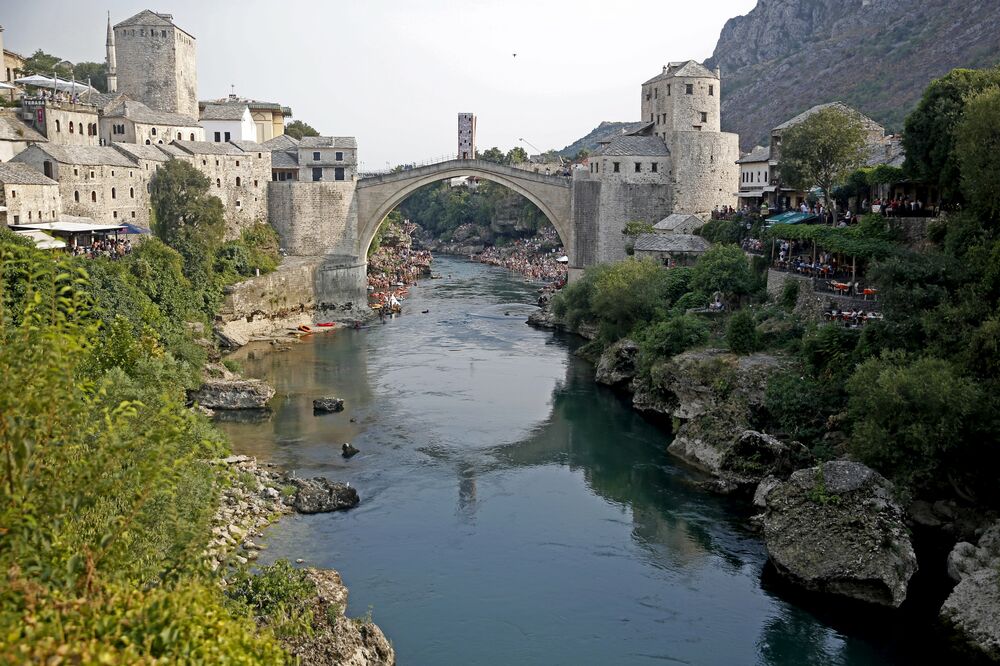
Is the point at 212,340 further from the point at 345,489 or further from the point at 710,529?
Answer: the point at 710,529

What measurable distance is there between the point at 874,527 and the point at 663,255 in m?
21.5

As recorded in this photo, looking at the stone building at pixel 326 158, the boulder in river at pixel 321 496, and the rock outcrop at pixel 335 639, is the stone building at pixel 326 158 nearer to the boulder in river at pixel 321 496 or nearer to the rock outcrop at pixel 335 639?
the boulder in river at pixel 321 496

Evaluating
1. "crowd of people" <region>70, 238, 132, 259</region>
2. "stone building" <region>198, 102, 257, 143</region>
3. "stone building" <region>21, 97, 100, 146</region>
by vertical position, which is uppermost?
"stone building" <region>198, 102, 257, 143</region>

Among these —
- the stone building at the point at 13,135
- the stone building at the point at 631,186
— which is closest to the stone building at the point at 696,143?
the stone building at the point at 631,186

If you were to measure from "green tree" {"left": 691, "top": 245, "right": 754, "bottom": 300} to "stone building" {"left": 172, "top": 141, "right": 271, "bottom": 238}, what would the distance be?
65.7ft

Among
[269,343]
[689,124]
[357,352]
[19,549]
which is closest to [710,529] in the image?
[19,549]

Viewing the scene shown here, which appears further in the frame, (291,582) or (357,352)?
(357,352)

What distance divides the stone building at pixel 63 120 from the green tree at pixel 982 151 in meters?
28.5

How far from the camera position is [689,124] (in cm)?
4119

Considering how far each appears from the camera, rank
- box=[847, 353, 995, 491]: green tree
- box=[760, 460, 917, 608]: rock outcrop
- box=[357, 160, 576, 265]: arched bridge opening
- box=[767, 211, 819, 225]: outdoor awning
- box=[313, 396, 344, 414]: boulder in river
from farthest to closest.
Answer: box=[357, 160, 576, 265]: arched bridge opening < box=[767, 211, 819, 225]: outdoor awning < box=[313, 396, 344, 414]: boulder in river < box=[847, 353, 995, 491]: green tree < box=[760, 460, 917, 608]: rock outcrop

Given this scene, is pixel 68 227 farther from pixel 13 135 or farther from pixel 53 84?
pixel 53 84

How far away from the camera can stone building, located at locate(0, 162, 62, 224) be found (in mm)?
27719

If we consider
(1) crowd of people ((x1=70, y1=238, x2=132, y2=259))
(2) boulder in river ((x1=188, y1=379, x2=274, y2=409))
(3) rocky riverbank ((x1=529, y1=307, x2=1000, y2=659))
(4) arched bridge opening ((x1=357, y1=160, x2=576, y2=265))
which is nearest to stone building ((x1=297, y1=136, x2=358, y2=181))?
(4) arched bridge opening ((x1=357, y1=160, x2=576, y2=265))

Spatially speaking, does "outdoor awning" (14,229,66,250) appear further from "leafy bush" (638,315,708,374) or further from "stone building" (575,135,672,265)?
"stone building" (575,135,672,265)
